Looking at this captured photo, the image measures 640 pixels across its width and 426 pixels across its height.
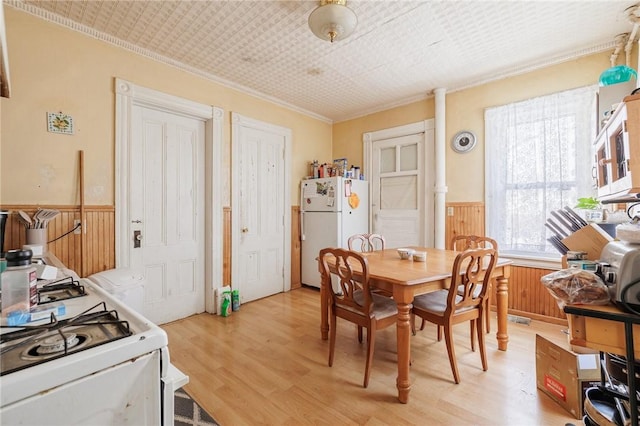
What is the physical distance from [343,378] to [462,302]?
3.20ft

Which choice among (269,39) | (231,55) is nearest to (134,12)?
(231,55)

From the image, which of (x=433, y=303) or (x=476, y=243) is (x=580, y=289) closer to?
(x=433, y=303)

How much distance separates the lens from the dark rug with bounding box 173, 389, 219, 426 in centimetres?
160

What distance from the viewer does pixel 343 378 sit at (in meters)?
2.00

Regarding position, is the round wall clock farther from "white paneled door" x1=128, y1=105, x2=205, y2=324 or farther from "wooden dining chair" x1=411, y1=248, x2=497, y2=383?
"white paneled door" x1=128, y1=105, x2=205, y2=324

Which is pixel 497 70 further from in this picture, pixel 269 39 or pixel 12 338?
pixel 12 338

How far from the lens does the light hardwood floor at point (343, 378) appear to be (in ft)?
5.41

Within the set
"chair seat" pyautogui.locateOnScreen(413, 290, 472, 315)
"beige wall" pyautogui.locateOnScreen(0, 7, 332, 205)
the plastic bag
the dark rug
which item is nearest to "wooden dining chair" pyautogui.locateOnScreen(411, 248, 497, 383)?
"chair seat" pyautogui.locateOnScreen(413, 290, 472, 315)


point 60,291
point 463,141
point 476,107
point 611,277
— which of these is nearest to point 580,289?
point 611,277

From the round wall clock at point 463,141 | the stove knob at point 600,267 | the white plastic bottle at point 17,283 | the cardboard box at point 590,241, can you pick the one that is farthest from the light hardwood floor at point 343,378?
the round wall clock at point 463,141

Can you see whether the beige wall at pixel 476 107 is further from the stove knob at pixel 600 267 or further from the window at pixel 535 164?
the stove knob at pixel 600 267

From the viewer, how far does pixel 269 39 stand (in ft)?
8.22

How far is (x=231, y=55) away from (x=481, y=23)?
2.19m

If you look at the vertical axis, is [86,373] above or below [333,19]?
below
